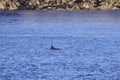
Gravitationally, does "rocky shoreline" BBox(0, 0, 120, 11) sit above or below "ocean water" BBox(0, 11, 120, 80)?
below

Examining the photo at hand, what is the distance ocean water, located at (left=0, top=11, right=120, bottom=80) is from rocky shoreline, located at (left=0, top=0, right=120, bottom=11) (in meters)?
50.3

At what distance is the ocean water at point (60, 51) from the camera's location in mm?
59188

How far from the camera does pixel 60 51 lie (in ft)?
251

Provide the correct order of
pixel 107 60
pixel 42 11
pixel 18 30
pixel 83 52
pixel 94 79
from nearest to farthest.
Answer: pixel 94 79
pixel 107 60
pixel 83 52
pixel 18 30
pixel 42 11

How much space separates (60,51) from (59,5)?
104760 millimetres

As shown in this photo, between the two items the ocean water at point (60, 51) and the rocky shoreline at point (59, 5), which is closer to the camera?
the ocean water at point (60, 51)

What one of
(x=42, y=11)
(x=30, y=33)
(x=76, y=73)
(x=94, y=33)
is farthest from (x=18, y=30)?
(x=42, y=11)

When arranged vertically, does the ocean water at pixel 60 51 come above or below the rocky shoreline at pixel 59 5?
above

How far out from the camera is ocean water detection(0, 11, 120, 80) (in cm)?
5919

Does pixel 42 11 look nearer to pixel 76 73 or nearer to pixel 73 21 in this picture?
pixel 73 21

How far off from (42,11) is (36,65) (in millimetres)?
107062

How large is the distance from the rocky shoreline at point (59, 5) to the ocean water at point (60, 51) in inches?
1980

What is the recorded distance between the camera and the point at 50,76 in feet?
190

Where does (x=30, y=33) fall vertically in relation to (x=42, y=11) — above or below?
above
